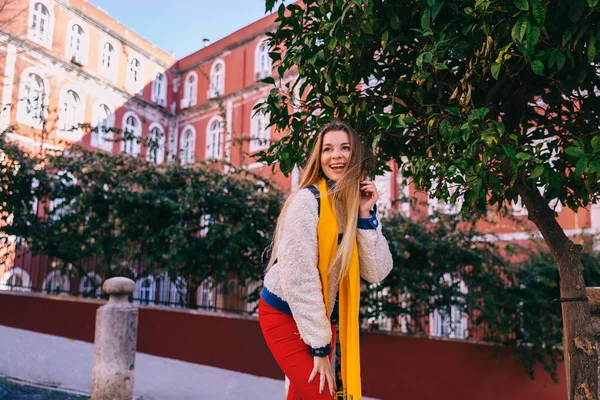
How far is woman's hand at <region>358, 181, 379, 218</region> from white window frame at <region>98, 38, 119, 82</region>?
86.5ft

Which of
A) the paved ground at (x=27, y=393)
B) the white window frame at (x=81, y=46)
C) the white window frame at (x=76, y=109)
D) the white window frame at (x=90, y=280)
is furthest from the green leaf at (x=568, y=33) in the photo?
the white window frame at (x=81, y=46)

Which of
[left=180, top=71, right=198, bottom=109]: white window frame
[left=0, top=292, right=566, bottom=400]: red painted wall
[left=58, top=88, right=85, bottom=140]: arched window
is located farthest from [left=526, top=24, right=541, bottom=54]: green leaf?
[left=180, top=71, right=198, bottom=109]: white window frame

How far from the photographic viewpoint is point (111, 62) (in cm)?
2666

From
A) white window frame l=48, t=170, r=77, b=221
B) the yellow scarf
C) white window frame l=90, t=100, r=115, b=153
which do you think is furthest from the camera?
white window frame l=90, t=100, r=115, b=153

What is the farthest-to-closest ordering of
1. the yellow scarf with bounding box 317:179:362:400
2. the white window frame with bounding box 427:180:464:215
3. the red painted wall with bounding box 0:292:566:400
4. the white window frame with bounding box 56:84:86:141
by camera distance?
the white window frame with bounding box 56:84:86:141
the red painted wall with bounding box 0:292:566:400
the white window frame with bounding box 427:180:464:215
the yellow scarf with bounding box 317:179:362:400

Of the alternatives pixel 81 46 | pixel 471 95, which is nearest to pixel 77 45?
pixel 81 46

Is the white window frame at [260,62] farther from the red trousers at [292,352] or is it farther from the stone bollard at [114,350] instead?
the red trousers at [292,352]

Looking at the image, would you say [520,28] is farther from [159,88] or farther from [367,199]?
[159,88]

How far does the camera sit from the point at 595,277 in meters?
7.81

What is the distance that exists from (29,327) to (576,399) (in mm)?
8380

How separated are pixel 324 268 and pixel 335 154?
24.3 inches

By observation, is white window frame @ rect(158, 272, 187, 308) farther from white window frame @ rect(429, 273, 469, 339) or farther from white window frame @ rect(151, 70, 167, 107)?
white window frame @ rect(151, 70, 167, 107)

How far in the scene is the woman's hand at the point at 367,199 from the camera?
2.59 m

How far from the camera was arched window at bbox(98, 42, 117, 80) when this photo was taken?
26.1m
